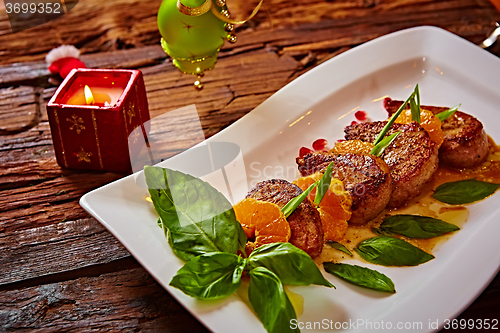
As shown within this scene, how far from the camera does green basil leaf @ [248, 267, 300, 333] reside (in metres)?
1.58

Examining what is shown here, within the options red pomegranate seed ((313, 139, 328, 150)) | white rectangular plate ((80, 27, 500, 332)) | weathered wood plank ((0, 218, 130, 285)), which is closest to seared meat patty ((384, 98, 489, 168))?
white rectangular plate ((80, 27, 500, 332))

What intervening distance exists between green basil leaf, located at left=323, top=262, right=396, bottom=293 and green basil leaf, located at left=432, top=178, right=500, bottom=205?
0.66 m

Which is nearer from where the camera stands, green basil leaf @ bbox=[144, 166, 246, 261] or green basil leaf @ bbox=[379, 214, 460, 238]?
green basil leaf @ bbox=[144, 166, 246, 261]

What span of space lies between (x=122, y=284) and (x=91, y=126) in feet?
2.74

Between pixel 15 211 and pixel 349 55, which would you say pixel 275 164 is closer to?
pixel 349 55

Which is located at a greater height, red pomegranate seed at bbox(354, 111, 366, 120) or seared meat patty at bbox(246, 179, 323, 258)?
red pomegranate seed at bbox(354, 111, 366, 120)

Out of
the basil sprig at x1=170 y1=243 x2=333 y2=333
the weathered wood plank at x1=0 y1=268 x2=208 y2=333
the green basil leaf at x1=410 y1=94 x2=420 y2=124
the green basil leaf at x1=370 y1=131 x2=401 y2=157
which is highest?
the green basil leaf at x1=410 y1=94 x2=420 y2=124

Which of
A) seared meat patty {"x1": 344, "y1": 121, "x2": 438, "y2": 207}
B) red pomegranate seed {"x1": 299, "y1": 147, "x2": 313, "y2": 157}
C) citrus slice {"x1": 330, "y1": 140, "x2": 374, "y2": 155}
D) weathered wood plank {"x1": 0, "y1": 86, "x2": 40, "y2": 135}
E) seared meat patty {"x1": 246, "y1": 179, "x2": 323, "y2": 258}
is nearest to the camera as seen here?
seared meat patty {"x1": 246, "y1": 179, "x2": 323, "y2": 258}

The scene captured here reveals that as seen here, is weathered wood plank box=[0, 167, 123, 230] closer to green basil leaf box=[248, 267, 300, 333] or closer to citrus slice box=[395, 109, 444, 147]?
green basil leaf box=[248, 267, 300, 333]

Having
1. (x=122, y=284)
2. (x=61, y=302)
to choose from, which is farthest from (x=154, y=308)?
(x=61, y=302)

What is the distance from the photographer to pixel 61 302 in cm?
192

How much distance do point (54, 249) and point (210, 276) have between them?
876 millimetres

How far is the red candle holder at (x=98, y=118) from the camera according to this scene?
2.33 meters

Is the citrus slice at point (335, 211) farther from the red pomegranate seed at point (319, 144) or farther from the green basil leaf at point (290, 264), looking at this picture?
the red pomegranate seed at point (319, 144)
